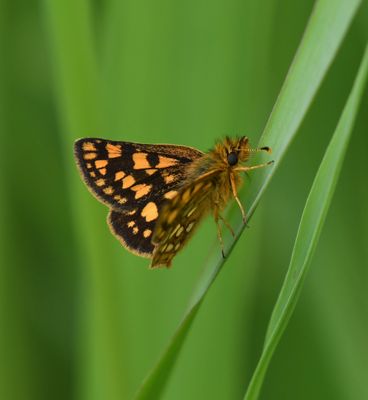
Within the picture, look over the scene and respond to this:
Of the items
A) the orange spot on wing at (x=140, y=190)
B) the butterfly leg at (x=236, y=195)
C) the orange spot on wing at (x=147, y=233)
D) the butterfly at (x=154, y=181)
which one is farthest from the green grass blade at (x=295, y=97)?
the orange spot on wing at (x=140, y=190)

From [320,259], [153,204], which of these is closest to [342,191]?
[320,259]

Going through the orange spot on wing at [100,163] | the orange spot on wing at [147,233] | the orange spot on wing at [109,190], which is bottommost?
the orange spot on wing at [147,233]

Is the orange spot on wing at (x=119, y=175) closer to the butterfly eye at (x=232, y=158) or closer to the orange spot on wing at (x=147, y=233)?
the orange spot on wing at (x=147, y=233)

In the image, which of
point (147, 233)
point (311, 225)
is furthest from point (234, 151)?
point (311, 225)

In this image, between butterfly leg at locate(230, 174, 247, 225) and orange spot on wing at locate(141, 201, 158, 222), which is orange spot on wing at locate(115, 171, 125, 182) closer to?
orange spot on wing at locate(141, 201, 158, 222)

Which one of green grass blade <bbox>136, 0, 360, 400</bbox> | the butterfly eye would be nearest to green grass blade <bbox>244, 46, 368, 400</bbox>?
green grass blade <bbox>136, 0, 360, 400</bbox>

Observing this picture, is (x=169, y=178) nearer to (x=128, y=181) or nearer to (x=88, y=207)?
(x=128, y=181)

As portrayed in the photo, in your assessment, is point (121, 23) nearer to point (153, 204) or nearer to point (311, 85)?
point (153, 204)
